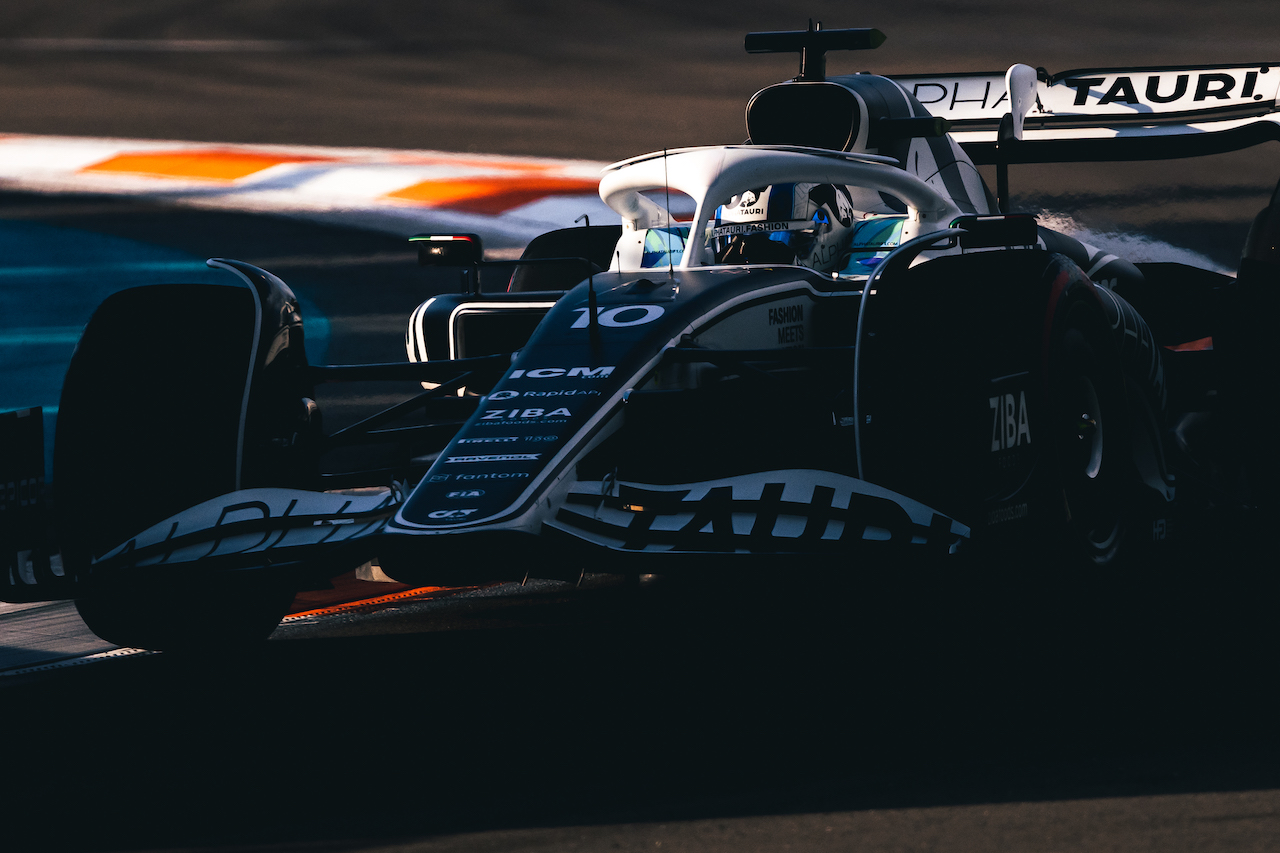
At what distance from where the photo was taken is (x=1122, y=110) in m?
8.72

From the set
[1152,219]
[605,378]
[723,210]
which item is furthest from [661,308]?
[1152,219]

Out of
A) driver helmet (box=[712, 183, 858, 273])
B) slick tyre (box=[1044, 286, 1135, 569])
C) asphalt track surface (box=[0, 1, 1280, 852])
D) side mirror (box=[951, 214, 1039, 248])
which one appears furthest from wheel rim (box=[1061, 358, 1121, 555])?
driver helmet (box=[712, 183, 858, 273])

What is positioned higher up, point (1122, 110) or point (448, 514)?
point (1122, 110)

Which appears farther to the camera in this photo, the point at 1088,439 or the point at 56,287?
the point at 56,287

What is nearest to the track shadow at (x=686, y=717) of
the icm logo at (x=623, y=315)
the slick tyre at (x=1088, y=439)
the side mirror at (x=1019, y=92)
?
the slick tyre at (x=1088, y=439)

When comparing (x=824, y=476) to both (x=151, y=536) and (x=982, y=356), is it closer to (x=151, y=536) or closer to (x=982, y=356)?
(x=982, y=356)

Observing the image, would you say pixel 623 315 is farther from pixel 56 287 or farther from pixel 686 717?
pixel 56 287

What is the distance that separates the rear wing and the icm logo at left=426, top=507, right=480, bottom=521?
4.17 m

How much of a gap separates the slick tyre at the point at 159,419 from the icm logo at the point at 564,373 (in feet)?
3.06

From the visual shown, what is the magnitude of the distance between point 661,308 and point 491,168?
9693 mm

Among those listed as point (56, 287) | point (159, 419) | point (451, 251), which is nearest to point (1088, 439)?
point (451, 251)

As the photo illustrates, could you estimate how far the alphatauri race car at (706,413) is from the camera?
4.75 meters

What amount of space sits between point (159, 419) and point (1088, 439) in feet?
10.5

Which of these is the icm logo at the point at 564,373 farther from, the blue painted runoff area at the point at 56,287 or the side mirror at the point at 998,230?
the blue painted runoff area at the point at 56,287
